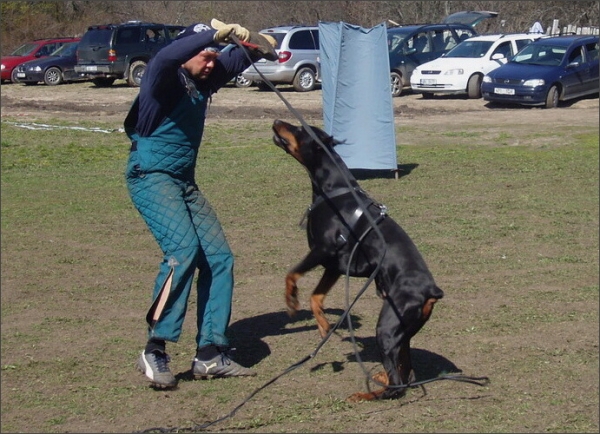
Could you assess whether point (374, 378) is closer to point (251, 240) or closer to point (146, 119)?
point (146, 119)

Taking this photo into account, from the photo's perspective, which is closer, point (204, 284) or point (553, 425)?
point (553, 425)

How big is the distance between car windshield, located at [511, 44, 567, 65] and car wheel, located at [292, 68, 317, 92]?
6.54 m

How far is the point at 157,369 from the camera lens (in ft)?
16.3

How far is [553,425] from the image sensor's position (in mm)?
4480

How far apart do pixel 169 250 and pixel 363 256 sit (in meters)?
1.11

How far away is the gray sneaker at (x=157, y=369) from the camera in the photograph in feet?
16.3

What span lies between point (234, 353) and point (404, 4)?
26519 millimetres

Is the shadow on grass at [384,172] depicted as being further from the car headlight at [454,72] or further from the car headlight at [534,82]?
the car headlight at [454,72]

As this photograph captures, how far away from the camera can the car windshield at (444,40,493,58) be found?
2339 cm

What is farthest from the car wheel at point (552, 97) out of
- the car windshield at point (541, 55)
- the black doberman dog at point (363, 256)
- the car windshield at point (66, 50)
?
the car windshield at point (66, 50)

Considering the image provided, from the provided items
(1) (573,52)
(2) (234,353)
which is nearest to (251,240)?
(2) (234,353)

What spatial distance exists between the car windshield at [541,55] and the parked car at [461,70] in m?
1.28

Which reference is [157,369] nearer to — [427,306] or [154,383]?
[154,383]

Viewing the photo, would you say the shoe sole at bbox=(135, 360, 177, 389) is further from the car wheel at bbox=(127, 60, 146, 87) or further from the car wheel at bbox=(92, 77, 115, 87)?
the car wheel at bbox=(92, 77, 115, 87)
